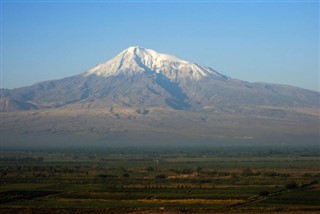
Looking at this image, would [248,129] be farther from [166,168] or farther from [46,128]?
[166,168]

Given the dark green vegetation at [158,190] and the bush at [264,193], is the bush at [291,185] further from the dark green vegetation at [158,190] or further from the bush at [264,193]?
the bush at [264,193]

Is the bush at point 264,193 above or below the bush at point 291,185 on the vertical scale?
below

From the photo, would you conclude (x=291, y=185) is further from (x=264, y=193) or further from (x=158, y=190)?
(x=158, y=190)

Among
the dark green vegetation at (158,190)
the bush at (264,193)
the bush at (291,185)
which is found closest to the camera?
the dark green vegetation at (158,190)

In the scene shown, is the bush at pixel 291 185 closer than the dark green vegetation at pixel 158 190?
No

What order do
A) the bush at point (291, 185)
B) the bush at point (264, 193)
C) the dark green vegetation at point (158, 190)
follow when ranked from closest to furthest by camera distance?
the dark green vegetation at point (158, 190) < the bush at point (264, 193) < the bush at point (291, 185)

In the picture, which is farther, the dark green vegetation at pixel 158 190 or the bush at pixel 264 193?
the bush at pixel 264 193

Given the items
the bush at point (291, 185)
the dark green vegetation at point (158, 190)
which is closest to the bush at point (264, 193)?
the dark green vegetation at point (158, 190)

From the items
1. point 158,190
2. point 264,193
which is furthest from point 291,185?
point 158,190

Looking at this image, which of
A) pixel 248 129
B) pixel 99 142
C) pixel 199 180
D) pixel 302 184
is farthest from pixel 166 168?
pixel 248 129

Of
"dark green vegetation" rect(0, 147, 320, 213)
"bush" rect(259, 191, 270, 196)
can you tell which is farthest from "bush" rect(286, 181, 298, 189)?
"bush" rect(259, 191, 270, 196)

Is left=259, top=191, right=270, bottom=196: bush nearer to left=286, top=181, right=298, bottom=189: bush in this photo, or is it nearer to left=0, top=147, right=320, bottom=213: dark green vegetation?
left=0, top=147, right=320, bottom=213: dark green vegetation
